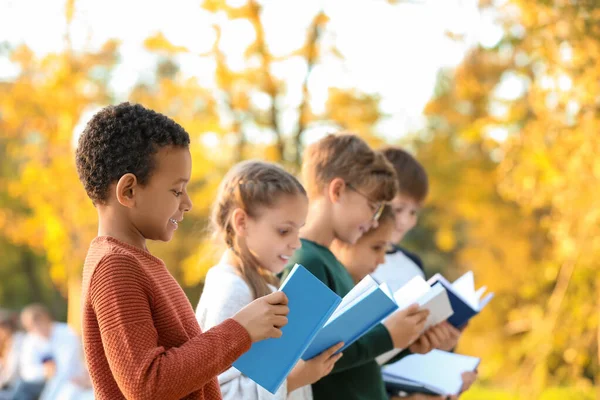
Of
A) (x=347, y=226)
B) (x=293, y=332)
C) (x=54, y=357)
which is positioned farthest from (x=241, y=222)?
(x=54, y=357)

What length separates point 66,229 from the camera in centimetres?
1066

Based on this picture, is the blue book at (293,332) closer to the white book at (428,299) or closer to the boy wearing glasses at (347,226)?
the boy wearing glasses at (347,226)

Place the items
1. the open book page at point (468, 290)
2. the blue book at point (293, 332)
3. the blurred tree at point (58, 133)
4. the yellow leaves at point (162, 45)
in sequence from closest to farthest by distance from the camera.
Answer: the blue book at point (293, 332), the open book page at point (468, 290), the yellow leaves at point (162, 45), the blurred tree at point (58, 133)

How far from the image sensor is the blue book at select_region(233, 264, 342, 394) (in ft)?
5.94

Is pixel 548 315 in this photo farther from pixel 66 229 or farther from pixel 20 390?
pixel 66 229

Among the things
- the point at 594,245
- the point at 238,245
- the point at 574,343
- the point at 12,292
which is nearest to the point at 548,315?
the point at 574,343

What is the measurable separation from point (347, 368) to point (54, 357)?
5.86 m

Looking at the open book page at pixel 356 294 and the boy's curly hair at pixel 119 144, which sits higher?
the boy's curly hair at pixel 119 144

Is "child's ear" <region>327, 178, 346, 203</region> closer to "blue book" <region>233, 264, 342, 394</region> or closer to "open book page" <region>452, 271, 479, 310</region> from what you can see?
"open book page" <region>452, 271, 479, 310</region>

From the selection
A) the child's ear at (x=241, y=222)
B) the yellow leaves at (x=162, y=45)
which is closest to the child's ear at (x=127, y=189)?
the child's ear at (x=241, y=222)

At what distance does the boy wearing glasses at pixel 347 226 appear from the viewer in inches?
105

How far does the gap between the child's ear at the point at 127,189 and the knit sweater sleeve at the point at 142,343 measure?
13 cm

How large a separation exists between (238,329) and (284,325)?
161 mm

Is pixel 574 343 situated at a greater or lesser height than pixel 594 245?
lesser
